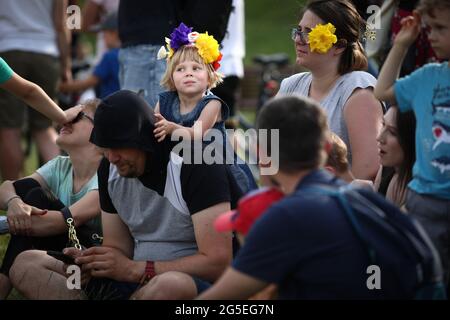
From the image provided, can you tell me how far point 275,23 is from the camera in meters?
26.7

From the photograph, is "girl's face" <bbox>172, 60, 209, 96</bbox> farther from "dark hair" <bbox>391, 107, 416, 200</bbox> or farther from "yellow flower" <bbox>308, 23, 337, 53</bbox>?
"dark hair" <bbox>391, 107, 416, 200</bbox>

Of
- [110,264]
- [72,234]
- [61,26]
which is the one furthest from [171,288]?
[61,26]

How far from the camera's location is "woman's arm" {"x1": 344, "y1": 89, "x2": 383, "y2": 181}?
213 inches

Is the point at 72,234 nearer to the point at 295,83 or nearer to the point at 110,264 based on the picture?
the point at 110,264

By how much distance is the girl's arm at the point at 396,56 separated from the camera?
14.7ft

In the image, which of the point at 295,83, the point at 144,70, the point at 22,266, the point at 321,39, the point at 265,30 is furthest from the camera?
the point at 265,30

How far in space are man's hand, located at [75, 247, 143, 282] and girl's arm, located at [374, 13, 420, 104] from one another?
4.80 ft

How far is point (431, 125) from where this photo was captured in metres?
4.38

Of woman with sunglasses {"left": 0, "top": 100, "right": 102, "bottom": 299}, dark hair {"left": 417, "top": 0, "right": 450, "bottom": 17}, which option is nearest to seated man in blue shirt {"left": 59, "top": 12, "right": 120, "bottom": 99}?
woman with sunglasses {"left": 0, "top": 100, "right": 102, "bottom": 299}

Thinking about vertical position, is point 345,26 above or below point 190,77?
above

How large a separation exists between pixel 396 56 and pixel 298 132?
1168 mm

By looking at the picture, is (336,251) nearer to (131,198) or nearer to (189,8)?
(131,198)

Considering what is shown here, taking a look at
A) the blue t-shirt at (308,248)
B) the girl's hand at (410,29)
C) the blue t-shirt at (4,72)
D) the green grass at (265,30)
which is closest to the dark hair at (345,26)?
the girl's hand at (410,29)

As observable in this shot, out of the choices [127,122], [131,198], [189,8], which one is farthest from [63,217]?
[189,8]
